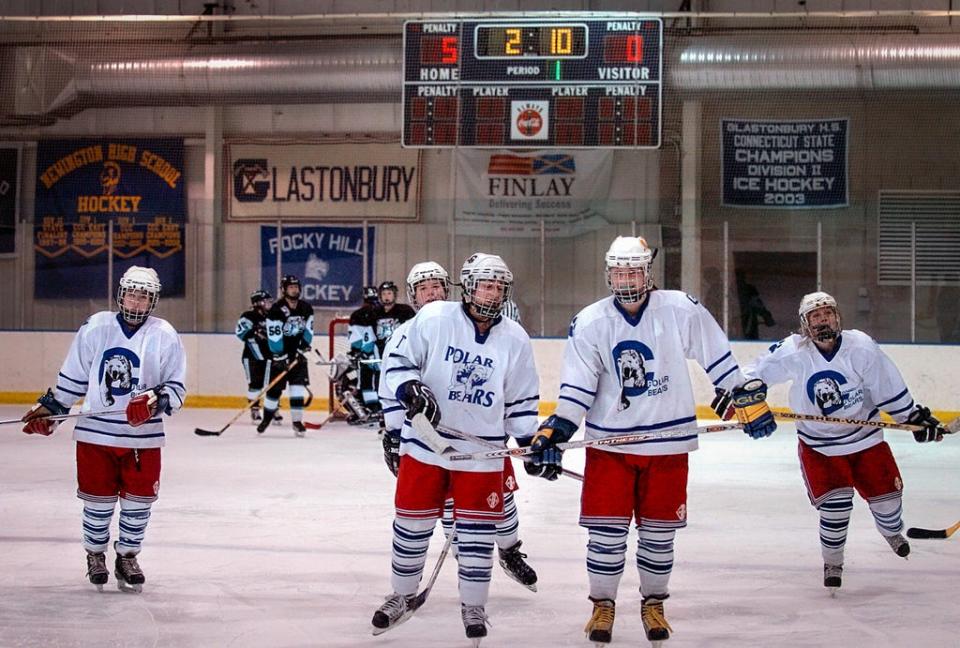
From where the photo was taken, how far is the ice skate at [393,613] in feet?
11.4

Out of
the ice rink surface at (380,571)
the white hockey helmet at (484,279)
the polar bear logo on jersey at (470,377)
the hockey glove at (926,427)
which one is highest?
the white hockey helmet at (484,279)

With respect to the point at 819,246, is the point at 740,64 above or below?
above

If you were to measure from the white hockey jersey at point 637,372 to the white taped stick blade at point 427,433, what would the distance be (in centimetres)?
33

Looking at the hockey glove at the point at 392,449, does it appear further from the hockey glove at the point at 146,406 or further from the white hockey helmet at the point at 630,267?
the white hockey helmet at the point at 630,267

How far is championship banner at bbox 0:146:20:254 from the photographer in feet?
44.1

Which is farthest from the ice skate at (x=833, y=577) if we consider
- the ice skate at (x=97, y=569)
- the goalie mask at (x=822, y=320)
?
the ice skate at (x=97, y=569)

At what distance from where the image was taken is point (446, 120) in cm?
1099

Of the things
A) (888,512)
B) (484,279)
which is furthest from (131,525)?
(888,512)

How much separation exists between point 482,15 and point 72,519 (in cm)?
671

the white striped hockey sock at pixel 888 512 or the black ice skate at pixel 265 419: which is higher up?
the white striped hockey sock at pixel 888 512

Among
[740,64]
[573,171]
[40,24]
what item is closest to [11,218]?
[40,24]

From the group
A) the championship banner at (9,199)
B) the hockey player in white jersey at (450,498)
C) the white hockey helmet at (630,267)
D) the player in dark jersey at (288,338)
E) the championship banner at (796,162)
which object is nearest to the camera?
the white hockey helmet at (630,267)

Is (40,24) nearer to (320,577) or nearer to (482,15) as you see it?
(482,15)

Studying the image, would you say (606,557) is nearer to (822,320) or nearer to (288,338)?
(822,320)
